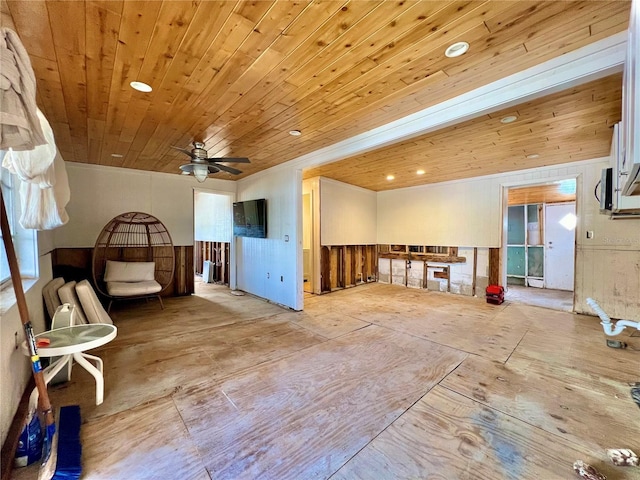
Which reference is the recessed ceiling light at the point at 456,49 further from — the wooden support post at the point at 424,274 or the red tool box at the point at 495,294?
the wooden support post at the point at 424,274

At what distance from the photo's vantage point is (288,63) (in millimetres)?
1948

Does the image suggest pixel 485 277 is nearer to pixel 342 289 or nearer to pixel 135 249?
pixel 342 289

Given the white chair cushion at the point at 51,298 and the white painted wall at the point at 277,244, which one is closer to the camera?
the white chair cushion at the point at 51,298

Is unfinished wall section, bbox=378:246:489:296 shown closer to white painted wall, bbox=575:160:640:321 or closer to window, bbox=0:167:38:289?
white painted wall, bbox=575:160:640:321

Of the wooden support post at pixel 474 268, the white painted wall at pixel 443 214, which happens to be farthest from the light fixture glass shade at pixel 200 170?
the wooden support post at pixel 474 268

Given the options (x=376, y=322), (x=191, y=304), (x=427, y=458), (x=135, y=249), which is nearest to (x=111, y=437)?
(x=427, y=458)

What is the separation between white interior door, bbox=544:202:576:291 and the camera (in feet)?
21.0

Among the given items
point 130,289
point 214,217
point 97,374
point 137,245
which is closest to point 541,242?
point 214,217

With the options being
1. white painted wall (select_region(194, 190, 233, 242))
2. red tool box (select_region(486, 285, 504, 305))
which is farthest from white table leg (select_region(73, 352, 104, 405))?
red tool box (select_region(486, 285, 504, 305))

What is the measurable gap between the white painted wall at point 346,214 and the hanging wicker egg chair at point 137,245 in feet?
10.5

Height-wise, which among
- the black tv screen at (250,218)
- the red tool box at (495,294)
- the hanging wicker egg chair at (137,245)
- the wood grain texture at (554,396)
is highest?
the black tv screen at (250,218)

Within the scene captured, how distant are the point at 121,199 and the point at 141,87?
3.59 metres

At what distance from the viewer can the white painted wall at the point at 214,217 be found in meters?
6.51

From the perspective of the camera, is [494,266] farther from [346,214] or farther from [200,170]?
[200,170]
